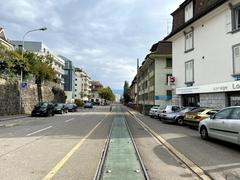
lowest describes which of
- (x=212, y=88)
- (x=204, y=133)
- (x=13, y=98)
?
(x=204, y=133)

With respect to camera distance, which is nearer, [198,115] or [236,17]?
[198,115]

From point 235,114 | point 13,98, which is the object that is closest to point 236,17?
point 235,114

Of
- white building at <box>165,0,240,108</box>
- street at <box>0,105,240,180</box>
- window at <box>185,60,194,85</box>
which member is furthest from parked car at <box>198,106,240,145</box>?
window at <box>185,60,194,85</box>

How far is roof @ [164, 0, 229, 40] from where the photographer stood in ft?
78.6

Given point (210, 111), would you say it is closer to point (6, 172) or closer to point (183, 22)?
point (6, 172)

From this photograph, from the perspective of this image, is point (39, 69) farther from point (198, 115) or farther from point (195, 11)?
point (198, 115)

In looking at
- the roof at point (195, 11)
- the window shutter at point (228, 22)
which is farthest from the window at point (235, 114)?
the roof at point (195, 11)

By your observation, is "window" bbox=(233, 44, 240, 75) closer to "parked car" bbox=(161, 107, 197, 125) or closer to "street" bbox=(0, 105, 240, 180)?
"parked car" bbox=(161, 107, 197, 125)

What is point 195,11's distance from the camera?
91.5 ft

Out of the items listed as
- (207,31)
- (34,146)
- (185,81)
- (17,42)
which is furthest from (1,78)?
(17,42)

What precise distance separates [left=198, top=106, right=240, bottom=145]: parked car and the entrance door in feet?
49.2

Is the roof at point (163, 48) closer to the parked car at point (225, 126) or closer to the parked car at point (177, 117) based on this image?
the parked car at point (177, 117)

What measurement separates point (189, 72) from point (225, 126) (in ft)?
62.3

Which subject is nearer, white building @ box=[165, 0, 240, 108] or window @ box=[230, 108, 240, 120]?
window @ box=[230, 108, 240, 120]
